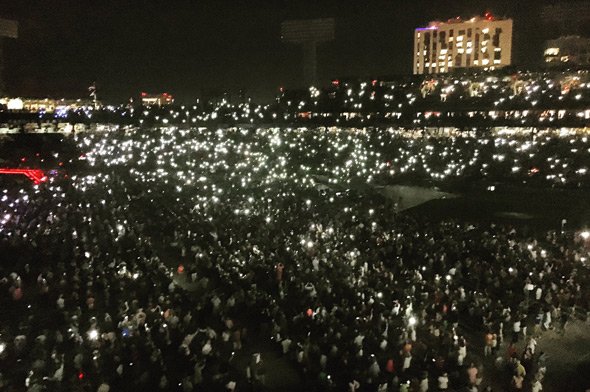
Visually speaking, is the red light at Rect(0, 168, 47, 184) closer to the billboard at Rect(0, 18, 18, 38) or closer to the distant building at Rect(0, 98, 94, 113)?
the billboard at Rect(0, 18, 18, 38)

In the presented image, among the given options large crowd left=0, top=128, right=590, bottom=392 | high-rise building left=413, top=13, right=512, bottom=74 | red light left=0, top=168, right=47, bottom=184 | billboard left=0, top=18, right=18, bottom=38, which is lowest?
large crowd left=0, top=128, right=590, bottom=392

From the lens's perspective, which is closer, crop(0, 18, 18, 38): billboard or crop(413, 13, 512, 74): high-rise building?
crop(0, 18, 18, 38): billboard

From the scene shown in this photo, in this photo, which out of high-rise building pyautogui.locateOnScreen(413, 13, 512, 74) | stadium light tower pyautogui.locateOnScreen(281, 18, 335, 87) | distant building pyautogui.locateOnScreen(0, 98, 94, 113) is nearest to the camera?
stadium light tower pyautogui.locateOnScreen(281, 18, 335, 87)

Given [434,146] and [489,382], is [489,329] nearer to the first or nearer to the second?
[489,382]

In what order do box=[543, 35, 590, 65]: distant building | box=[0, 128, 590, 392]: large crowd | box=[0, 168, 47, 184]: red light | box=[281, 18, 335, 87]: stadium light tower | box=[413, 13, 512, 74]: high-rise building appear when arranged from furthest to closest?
box=[413, 13, 512, 74]: high-rise building
box=[543, 35, 590, 65]: distant building
box=[281, 18, 335, 87]: stadium light tower
box=[0, 168, 47, 184]: red light
box=[0, 128, 590, 392]: large crowd

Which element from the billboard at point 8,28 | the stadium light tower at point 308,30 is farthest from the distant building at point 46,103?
the stadium light tower at point 308,30

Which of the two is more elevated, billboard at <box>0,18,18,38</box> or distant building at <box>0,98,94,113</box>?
billboard at <box>0,18,18,38</box>

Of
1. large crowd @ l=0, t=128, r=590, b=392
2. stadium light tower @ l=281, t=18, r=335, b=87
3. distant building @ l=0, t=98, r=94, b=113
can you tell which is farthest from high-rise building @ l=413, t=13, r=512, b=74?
large crowd @ l=0, t=128, r=590, b=392

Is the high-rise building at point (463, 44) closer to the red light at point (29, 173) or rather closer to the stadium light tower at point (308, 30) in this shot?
the stadium light tower at point (308, 30)
